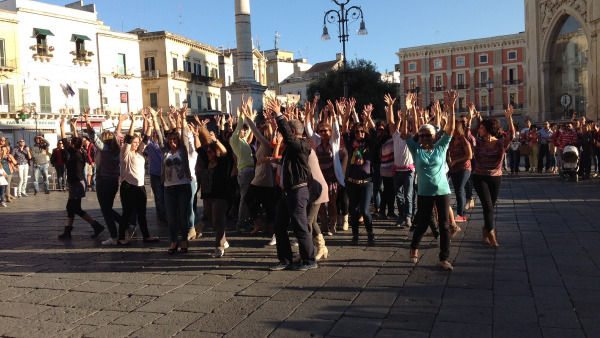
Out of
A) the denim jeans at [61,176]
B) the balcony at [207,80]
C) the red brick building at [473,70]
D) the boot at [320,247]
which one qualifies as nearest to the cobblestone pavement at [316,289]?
the boot at [320,247]

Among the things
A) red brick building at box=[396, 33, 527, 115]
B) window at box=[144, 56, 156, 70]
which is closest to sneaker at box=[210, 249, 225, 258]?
window at box=[144, 56, 156, 70]

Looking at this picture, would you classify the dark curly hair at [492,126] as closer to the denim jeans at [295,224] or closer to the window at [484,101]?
the denim jeans at [295,224]

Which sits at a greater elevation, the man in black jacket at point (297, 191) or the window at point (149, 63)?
the window at point (149, 63)

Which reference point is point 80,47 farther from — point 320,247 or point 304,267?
point 304,267

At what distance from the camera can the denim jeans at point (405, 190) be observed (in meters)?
8.82

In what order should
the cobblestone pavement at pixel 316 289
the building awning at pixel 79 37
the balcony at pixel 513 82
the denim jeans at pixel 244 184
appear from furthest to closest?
1. the balcony at pixel 513 82
2. the building awning at pixel 79 37
3. the denim jeans at pixel 244 184
4. the cobblestone pavement at pixel 316 289

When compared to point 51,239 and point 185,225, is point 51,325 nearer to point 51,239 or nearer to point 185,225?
point 185,225

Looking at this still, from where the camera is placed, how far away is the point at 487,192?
741 cm

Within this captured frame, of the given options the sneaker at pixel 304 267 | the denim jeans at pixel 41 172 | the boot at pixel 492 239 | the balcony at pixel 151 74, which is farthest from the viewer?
the balcony at pixel 151 74

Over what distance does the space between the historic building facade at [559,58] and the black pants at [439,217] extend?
88.3ft

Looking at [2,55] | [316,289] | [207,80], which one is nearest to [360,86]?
[207,80]

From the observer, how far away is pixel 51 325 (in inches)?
187

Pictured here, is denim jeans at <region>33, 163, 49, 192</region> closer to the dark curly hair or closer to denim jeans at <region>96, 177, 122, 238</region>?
denim jeans at <region>96, 177, 122, 238</region>

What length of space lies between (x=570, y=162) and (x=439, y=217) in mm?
11908
